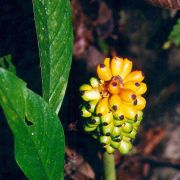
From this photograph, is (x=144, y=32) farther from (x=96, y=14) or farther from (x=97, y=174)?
(x=97, y=174)

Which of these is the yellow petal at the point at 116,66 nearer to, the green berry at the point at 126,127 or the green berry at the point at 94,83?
the green berry at the point at 94,83

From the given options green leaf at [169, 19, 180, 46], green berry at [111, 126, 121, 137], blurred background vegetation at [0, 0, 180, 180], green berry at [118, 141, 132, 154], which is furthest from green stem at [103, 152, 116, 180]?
green leaf at [169, 19, 180, 46]

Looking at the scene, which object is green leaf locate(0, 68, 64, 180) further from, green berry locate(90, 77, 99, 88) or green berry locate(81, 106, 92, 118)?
green berry locate(90, 77, 99, 88)

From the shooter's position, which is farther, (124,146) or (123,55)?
(123,55)

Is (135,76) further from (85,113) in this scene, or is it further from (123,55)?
(123,55)

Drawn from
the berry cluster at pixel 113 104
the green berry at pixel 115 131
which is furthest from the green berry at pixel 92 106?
the green berry at pixel 115 131

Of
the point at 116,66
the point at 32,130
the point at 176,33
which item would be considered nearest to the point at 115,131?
the point at 116,66
